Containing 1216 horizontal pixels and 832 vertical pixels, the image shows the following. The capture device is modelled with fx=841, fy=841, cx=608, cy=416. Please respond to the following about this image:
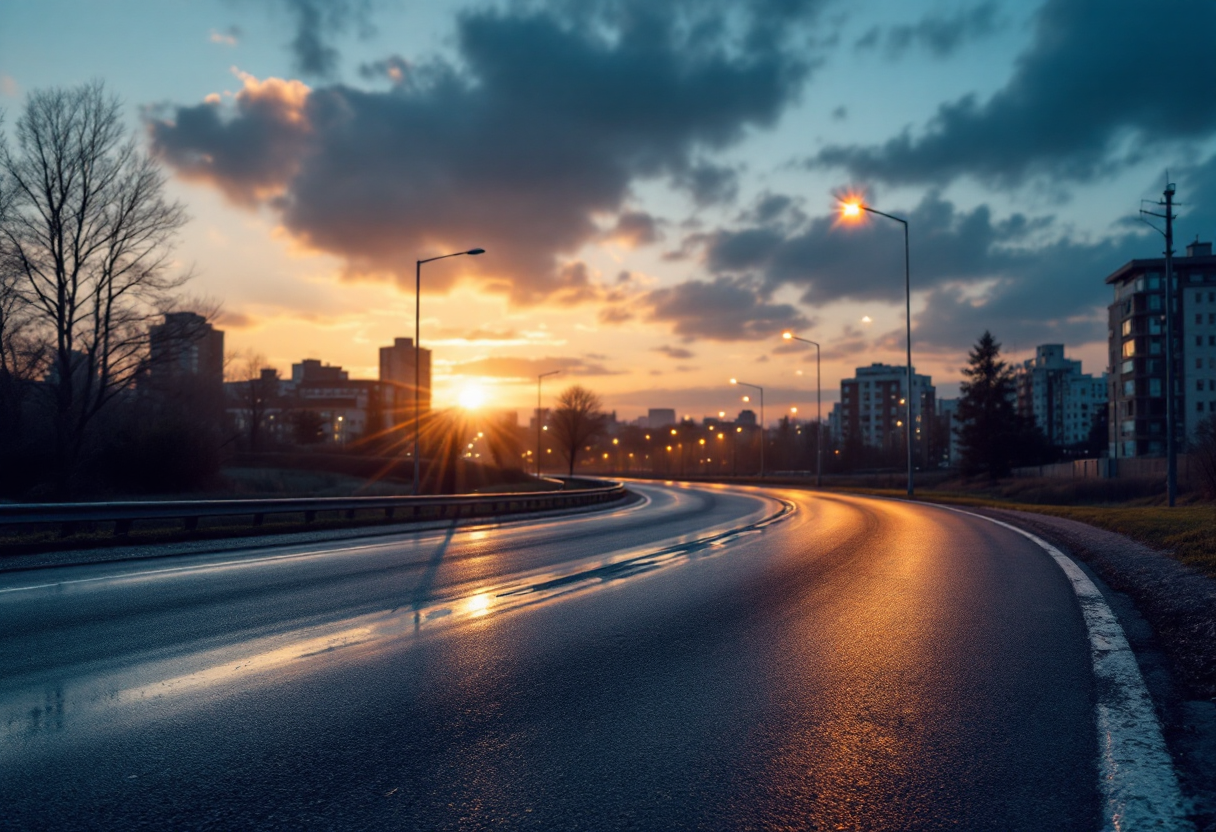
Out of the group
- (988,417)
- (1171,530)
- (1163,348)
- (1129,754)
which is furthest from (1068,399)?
(1129,754)

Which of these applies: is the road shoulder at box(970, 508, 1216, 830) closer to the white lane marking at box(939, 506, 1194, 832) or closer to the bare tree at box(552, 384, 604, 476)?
the white lane marking at box(939, 506, 1194, 832)

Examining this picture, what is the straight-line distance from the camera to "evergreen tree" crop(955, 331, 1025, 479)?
73688 mm

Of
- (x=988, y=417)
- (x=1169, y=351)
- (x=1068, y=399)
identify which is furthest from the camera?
(x=1068, y=399)

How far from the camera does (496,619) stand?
8.02 m

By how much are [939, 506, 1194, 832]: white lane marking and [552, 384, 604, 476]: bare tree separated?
92.8 metres

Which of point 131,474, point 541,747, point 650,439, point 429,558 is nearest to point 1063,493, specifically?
point 429,558

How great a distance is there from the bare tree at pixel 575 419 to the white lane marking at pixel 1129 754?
92783 mm

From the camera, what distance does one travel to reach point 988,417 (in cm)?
7562

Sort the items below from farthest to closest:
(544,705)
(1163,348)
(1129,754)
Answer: (1163,348) < (544,705) < (1129,754)

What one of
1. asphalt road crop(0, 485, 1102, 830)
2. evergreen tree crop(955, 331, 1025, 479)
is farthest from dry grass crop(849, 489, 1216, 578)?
evergreen tree crop(955, 331, 1025, 479)

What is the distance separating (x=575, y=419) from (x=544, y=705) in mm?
95722

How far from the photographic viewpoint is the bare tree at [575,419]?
330 ft

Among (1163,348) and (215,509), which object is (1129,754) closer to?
(215,509)

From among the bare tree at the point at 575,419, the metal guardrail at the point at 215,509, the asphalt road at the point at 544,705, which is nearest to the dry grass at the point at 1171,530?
the asphalt road at the point at 544,705
